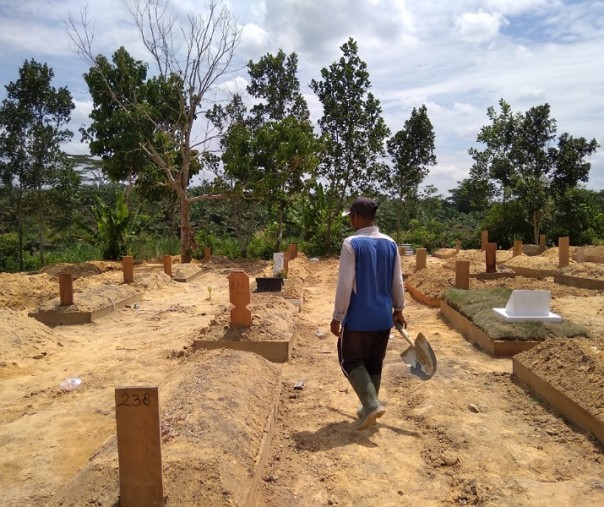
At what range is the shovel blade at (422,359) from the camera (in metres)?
4.50

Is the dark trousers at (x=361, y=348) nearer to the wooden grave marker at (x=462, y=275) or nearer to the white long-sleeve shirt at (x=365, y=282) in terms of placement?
the white long-sleeve shirt at (x=365, y=282)

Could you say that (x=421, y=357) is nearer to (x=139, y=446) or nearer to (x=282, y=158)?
(x=139, y=446)

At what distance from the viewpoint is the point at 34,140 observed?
1867 centimetres

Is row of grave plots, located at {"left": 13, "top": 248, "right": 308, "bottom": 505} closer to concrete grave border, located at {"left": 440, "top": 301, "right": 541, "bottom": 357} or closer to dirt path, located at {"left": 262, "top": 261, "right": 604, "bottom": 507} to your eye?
dirt path, located at {"left": 262, "top": 261, "right": 604, "bottom": 507}

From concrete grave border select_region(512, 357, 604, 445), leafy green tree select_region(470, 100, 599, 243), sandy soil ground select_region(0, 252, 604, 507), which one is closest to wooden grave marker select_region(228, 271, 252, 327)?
sandy soil ground select_region(0, 252, 604, 507)

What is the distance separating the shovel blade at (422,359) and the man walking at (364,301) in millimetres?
617

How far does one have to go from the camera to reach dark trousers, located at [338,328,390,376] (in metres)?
4.02

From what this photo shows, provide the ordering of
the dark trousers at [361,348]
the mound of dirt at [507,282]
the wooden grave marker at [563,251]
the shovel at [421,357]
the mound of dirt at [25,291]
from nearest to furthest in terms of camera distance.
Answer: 1. the dark trousers at [361,348]
2. the shovel at [421,357]
3. the mound of dirt at [507,282]
4. the mound of dirt at [25,291]
5. the wooden grave marker at [563,251]

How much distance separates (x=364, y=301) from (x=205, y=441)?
1492 millimetres

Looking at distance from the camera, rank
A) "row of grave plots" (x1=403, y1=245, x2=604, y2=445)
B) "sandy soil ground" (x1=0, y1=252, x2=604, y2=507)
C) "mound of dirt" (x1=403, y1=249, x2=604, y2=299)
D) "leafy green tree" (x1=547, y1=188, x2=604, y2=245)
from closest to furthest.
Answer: "sandy soil ground" (x1=0, y1=252, x2=604, y2=507), "row of grave plots" (x1=403, y1=245, x2=604, y2=445), "mound of dirt" (x1=403, y1=249, x2=604, y2=299), "leafy green tree" (x1=547, y1=188, x2=604, y2=245)

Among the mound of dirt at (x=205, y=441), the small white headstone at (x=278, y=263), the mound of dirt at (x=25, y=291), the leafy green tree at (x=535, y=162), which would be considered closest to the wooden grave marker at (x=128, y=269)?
the mound of dirt at (x=25, y=291)

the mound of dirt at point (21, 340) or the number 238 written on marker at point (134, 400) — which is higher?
the number 238 written on marker at point (134, 400)

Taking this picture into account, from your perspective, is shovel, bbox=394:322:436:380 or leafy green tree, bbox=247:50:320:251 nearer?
shovel, bbox=394:322:436:380

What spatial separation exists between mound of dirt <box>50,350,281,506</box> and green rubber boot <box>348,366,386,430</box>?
75 cm
